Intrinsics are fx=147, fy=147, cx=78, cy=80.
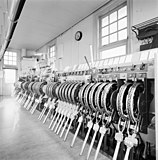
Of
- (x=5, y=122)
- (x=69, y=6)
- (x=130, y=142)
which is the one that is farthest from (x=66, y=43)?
(x=130, y=142)

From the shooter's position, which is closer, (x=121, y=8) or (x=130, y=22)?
(x=130, y=22)

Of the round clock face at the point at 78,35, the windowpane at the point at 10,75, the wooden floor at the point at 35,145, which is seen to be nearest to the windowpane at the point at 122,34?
the round clock face at the point at 78,35

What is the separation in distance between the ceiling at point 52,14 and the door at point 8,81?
478cm

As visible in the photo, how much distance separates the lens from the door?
10828mm

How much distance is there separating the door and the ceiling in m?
4.78

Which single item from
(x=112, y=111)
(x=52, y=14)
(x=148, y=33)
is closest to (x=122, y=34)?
(x=148, y=33)

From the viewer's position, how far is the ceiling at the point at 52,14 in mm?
4625

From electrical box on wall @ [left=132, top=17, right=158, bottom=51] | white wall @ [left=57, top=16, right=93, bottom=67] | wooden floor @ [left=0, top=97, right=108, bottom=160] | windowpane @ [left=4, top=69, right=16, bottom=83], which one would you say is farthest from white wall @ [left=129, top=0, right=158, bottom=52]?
windowpane @ [left=4, top=69, right=16, bottom=83]

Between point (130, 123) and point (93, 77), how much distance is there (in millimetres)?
1003

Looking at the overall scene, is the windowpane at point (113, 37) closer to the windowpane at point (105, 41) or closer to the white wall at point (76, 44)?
the windowpane at point (105, 41)

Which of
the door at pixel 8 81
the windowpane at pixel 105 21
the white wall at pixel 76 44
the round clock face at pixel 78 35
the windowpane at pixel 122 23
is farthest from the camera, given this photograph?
the door at pixel 8 81

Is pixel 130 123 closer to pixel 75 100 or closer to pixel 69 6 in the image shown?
pixel 75 100

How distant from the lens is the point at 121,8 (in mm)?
4215

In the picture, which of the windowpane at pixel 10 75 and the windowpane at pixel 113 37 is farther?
the windowpane at pixel 10 75
